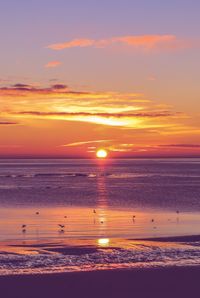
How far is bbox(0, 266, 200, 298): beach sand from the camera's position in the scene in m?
18.1

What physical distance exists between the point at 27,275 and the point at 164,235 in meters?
14.7

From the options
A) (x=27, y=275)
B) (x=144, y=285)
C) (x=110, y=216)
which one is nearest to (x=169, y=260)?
(x=144, y=285)

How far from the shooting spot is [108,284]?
19.3m

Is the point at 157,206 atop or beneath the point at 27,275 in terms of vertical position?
atop

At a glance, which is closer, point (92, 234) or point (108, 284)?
point (108, 284)

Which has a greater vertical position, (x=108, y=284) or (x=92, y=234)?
(x=92, y=234)

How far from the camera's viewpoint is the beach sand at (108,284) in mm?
18109

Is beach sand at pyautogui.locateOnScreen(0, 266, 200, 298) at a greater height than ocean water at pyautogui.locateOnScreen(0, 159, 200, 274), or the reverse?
ocean water at pyautogui.locateOnScreen(0, 159, 200, 274)

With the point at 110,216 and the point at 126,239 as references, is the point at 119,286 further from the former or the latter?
the point at 110,216

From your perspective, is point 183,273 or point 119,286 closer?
point 119,286

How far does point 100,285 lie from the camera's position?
62.6 ft

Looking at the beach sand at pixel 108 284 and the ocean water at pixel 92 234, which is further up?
the ocean water at pixel 92 234

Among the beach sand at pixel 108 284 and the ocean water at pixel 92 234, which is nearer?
the beach sand at pixel 108 284

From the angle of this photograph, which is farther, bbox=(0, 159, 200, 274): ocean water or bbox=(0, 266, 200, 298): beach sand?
bbox=(0, 159, 200, 274): ocean water
